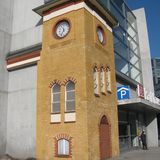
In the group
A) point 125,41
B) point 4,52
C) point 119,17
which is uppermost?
point 119,17

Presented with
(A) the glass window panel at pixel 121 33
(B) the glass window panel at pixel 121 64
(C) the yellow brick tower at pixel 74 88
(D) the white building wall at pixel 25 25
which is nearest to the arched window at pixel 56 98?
(C) the yellow brick tower at pixel 74 88

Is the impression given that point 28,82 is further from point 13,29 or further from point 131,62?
point 131,62

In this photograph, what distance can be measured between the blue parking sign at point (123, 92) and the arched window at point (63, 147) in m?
6.99

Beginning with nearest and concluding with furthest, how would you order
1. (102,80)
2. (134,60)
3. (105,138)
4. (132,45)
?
1. (105,138)
2. (102,80)
3. (134,60)
4. (132,45)

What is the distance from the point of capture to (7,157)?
19.4 m

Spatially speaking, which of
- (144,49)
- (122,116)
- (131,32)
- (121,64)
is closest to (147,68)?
(144,49)

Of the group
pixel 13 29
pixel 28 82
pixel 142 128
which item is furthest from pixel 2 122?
pixel 142 128

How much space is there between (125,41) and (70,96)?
13.3 m

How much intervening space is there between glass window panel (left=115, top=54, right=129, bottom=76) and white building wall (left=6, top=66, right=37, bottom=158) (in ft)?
29.3

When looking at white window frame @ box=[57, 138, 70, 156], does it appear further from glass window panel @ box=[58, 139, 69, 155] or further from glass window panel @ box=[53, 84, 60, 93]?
glass window panel @ box=[53, 84, 60, 93]

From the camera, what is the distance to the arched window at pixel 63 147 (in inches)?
656

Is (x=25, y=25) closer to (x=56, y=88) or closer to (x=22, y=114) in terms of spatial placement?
(x=56, y=88)

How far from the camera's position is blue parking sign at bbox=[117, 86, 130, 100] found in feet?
71.1

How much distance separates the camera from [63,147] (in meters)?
16.8
